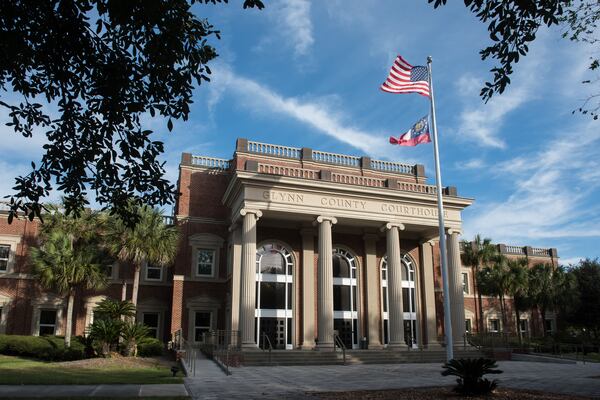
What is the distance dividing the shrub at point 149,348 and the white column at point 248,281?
184 inches

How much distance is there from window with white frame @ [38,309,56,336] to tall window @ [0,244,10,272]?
3.66 meters

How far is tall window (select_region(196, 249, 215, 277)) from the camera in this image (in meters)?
33.3

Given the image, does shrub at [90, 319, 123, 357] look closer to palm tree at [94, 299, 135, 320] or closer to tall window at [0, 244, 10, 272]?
palm tree at [94, 299, 135, 320]

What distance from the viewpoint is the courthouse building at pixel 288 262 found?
96.3ft

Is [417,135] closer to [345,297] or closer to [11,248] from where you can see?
[345,297]

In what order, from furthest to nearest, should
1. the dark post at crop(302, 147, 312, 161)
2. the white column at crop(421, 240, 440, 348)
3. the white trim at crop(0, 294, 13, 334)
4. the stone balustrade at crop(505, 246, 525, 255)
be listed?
the stone balustrade at crop(505, 246, 525, 255) → the dark post at crop(302, 147, 312, 161) → the white column at crop(421, 240, 440, 348) → the white trim at crop(0, 294, 13, 334)

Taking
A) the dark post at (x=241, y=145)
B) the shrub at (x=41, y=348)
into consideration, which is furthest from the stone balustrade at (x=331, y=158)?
the shrub at (x=41, y=348)

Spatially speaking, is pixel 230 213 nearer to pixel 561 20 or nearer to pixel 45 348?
pixel 45 348

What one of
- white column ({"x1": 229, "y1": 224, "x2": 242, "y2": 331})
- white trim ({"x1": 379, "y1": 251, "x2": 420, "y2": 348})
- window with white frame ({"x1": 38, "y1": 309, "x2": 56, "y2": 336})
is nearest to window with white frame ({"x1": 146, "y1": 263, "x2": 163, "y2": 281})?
white column ({"x1": 229, "y1": 224, "x2": 242, "y2": 331})

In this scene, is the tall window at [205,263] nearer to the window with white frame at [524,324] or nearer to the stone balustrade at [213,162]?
the stone balustrade at [213,162]

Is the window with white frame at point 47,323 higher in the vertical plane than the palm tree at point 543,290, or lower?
lower

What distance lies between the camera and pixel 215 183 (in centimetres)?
3525

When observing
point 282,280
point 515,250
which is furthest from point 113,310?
point 515,250

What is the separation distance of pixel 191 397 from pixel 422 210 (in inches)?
885
